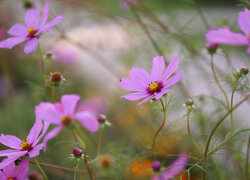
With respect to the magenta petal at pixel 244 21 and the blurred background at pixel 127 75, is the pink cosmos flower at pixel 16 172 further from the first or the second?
the magenta petal at pixel 244 21

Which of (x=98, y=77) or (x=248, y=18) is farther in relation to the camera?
(x=98, y=77)

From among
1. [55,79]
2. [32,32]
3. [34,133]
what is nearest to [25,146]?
[34,133]

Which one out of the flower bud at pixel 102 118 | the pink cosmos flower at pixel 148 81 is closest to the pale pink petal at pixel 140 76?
the pink cosmos flower at pixel 148 81

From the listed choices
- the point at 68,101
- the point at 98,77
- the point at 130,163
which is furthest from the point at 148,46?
the point at 68,101

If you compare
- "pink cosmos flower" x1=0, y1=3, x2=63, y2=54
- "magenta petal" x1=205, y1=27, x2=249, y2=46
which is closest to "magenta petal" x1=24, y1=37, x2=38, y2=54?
"pink cosmos flower" x1=0, y1=3, x2=63, y2=54

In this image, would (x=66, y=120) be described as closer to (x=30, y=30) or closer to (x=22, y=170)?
(x=22, y=170)

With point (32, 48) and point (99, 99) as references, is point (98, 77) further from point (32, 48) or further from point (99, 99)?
point (32, 48)
